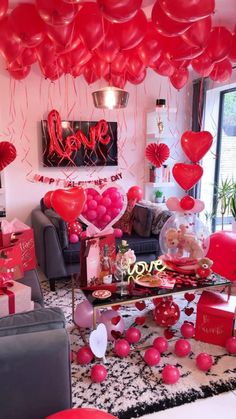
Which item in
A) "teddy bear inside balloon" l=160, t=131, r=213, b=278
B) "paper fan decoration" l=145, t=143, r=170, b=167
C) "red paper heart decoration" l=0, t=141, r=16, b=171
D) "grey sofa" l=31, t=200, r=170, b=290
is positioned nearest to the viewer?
"teddy bear inside balloon" l=160, t=131, r=213, b=278

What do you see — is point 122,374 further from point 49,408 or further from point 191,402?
point 49,408

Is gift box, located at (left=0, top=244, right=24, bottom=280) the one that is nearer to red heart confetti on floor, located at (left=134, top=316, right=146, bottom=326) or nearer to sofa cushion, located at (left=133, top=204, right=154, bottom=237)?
red heart confetti on floor, located at (left=134, top=316, right=146, bottom=326)

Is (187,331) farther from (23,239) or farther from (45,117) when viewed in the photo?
(45,117)

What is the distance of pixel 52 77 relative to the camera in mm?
2998

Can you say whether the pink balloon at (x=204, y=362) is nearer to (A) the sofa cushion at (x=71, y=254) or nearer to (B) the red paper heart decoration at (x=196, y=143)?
(B) the red paper heart decoration at (x=196, y=143)

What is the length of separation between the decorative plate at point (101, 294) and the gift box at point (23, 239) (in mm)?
675

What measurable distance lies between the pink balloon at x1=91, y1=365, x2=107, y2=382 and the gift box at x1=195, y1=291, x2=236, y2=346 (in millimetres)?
788

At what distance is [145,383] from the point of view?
190 centimetres

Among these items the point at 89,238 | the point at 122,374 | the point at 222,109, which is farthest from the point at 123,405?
the point at 222,109

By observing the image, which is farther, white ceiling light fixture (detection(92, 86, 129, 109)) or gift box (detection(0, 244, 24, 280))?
white ceiling light fixture (detection(92, 86, 129, 109))

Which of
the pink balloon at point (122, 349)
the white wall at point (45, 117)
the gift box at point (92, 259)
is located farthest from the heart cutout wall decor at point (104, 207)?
the white wall at point (45, 117)

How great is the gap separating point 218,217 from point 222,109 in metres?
1.50

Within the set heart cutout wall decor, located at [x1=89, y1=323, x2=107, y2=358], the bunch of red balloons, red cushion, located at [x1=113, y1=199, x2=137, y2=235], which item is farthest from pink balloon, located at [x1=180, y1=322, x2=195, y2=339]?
the bunch of red balloons

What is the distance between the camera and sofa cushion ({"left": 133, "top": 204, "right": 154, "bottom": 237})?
11.9 feet
